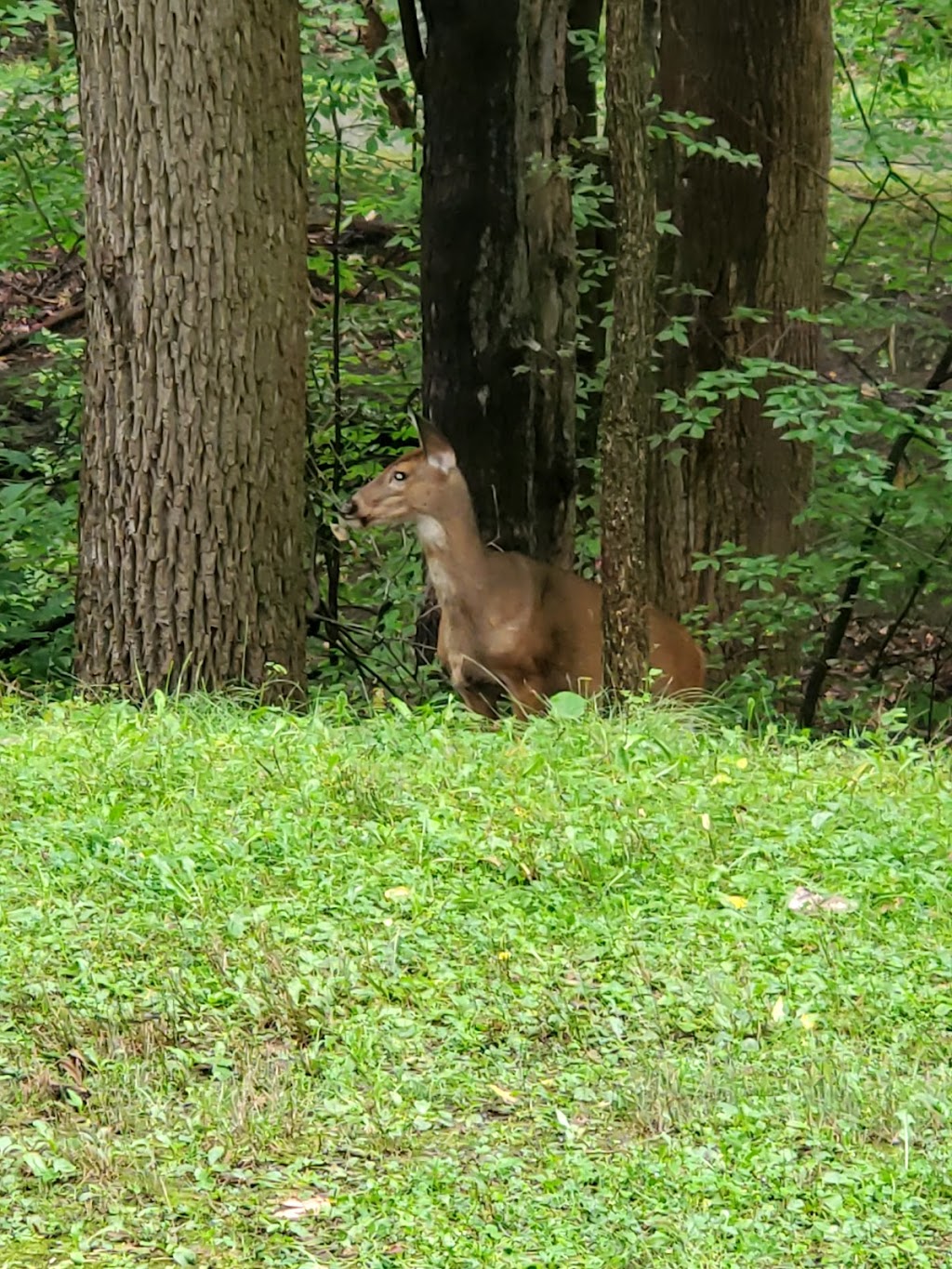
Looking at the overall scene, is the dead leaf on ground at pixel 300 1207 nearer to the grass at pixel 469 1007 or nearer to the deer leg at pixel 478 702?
the grass at pixel 469 1007

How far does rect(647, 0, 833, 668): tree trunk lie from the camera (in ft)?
36.7

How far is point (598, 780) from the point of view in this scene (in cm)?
628

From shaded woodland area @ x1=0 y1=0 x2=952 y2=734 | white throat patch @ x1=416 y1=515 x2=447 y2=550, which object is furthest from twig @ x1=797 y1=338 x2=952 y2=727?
white throat patch @ x1=416 y1=515 x2=447 y2=550

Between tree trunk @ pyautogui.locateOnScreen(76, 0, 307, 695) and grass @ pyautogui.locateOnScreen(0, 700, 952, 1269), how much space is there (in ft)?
5.14

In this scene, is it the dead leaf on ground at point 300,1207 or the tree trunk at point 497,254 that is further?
the tree trunk at point 497,254

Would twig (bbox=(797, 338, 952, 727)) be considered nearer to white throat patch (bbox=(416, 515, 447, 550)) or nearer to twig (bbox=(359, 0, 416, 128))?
white throat patch (bbox=(416, 515, 447, 550))

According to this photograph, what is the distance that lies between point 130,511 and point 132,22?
6.84 ft

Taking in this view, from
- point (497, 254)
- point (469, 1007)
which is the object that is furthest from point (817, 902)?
point (497, 254)

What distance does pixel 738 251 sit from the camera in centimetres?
1136

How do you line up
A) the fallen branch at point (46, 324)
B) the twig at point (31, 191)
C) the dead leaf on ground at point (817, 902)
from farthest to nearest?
the fallen branch at point (46, 324) < the twig at point (31, 191) < the dead leaf on ground at point (817, 902)

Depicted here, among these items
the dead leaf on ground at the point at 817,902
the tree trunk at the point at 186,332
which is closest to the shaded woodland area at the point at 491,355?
the tree trunk at the point at 186,332

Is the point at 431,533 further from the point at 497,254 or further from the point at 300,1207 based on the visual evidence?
the point at 300,1207

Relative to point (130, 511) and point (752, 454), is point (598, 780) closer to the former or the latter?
point (130, 511)

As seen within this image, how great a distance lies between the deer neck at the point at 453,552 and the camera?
9531 mm
